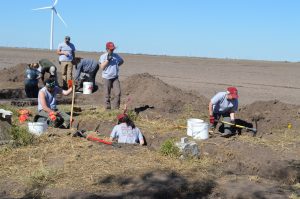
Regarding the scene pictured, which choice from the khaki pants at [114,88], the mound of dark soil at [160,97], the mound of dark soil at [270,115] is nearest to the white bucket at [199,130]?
the mound of dark soil at [270,115]

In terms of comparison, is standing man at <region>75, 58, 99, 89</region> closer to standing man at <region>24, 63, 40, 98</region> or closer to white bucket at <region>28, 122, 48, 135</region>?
standing man at <region>24, 63, 40, 98</region>

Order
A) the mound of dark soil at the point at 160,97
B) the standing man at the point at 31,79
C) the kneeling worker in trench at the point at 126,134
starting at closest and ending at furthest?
the kneeling worker in trench at the point at 126,134 → the mound of dark soil at the point at 160,97 → the standing man at the point at 31,79

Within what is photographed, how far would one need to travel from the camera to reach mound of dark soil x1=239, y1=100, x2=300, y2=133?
1248 centimetres

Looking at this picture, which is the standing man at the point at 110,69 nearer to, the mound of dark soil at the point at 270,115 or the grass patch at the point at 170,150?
the mound of dark soil at the point at 270,115

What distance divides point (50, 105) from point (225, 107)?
3.74 meters

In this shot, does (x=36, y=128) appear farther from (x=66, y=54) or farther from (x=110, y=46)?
(x=66, y=54)

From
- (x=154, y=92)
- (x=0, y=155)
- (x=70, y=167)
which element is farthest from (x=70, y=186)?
(x=154, y=92)

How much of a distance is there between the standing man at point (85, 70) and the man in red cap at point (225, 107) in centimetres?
694

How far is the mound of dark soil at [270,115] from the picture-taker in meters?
12.5

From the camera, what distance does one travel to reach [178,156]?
8445 millimetres

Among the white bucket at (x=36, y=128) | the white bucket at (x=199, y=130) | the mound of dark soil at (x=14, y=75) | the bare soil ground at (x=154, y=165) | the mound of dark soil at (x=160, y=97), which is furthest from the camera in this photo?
the mound of dark soil at (x=14, y=75)

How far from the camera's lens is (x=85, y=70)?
691 inches

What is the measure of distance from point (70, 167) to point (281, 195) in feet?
10.0

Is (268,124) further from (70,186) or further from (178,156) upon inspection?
(70,186)
